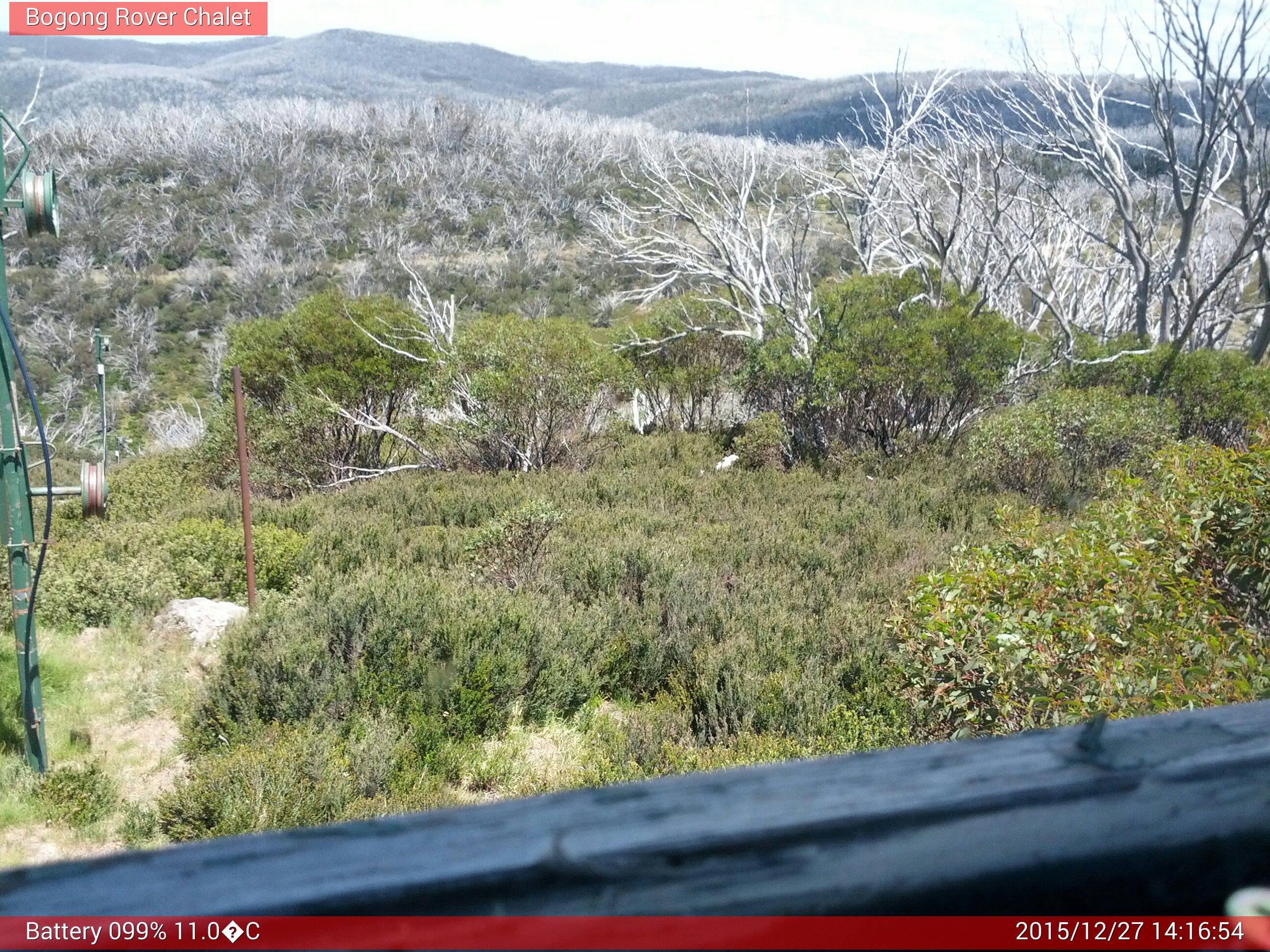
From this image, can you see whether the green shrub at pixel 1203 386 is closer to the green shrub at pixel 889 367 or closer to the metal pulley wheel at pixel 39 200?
the green shrub at pixel 889 367

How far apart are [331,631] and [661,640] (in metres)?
2.09

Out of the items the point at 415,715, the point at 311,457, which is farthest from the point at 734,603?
the point at 311,457

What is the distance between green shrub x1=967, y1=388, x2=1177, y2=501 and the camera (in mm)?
9539

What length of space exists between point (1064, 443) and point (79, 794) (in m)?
9.22

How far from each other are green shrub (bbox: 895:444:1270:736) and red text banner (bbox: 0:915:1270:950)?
2913 millimetres

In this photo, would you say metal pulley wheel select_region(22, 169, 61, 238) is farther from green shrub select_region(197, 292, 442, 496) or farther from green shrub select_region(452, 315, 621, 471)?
green shrub select_region(197, 292, 442, 496)

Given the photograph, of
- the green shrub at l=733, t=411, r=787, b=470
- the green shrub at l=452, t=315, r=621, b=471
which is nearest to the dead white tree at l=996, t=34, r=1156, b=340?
the green shrub at l=733, t=411, r=787, b=470

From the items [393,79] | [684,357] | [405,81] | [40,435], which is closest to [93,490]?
[40,435]

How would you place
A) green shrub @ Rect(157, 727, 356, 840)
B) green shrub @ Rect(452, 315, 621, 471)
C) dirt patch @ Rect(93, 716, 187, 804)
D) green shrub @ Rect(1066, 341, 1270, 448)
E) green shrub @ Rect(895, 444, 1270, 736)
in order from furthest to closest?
1. green shrub @ Rect(452, 315, 621, 471)
2. green shrub @ Rect(1066, 341, 1270, 448)
3. dirt patch @ Rect(93, 716, 187, 804)
4. green shrub @ Rect(157, 727, 356, 840)
5. green shrub @ Rect(895, 444, 1270, 736)

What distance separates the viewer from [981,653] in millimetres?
3893

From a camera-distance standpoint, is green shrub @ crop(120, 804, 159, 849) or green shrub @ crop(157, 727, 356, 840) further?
green shrub @ crop(120, 804, 159, 849)

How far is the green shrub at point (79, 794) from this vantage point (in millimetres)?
4277

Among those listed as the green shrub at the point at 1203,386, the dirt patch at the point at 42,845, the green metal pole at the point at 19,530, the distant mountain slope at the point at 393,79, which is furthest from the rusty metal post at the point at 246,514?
the distant mountain slope at the point at 393,79

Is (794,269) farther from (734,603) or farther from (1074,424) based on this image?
(734,603)
